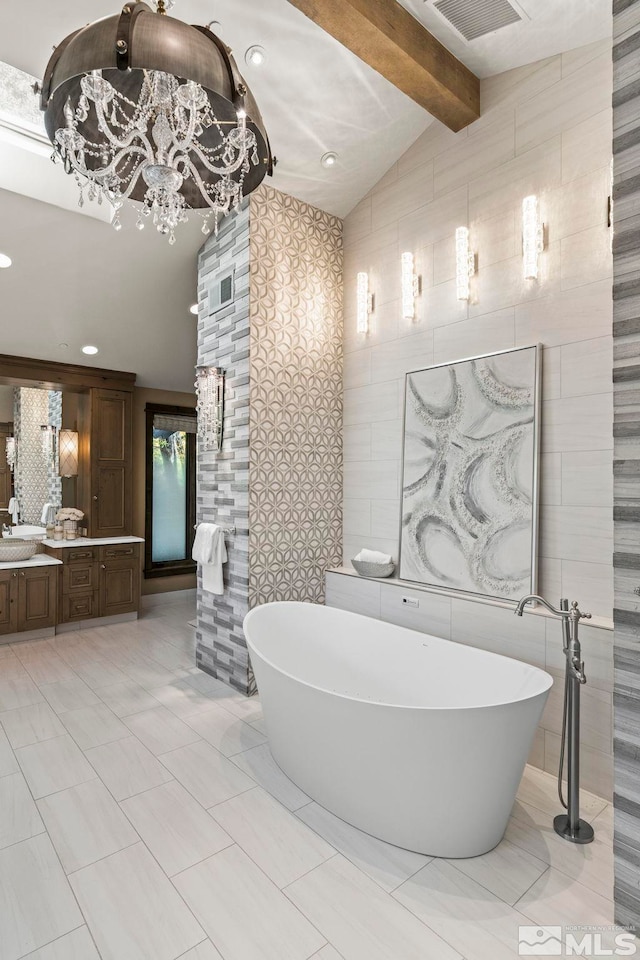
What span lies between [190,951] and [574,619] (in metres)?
1.81

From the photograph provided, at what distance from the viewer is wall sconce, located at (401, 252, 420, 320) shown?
3.43 meters

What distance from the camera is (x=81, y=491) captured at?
549 cm

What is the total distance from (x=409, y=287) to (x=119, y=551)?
3.84 m

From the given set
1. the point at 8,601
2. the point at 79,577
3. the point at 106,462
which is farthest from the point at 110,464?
the point at 8,601

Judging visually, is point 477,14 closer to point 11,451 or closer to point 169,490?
point 169,490

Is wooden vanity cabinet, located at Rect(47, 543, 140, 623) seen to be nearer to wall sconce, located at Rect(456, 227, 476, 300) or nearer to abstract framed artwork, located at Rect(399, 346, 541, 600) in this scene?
abstract framed artwork, located at Rect(399, 346, 541, 600)

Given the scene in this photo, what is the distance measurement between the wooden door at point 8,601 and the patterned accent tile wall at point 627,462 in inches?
185

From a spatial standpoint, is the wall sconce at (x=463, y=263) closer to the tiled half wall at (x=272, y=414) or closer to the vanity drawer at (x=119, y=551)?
the tiled half wall at (x=272, y=414)

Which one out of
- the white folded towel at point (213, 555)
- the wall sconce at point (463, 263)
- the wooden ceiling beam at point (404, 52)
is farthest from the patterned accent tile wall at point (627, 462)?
the white folded towel at point (213, 555)

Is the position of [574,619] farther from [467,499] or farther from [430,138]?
[430,138]

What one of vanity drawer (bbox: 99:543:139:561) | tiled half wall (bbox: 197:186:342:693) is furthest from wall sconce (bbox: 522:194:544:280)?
vanity drawer (bbox: 99:543:139:561)

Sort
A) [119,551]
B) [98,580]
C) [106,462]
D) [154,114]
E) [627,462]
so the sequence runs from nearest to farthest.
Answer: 1. [627,462]
2. [154,114]
3. [98,580]
4. [119,551]
5. [106,462]

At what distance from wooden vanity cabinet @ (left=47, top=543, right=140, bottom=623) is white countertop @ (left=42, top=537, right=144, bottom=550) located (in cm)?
3

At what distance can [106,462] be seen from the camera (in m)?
5.43
